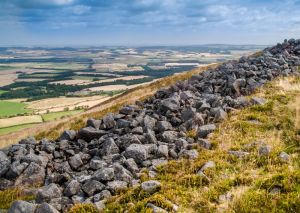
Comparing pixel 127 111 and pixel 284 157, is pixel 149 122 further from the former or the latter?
pixel 284 157

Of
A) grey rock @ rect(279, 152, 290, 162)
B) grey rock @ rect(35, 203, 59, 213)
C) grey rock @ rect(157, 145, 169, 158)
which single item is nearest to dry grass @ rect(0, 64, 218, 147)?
grey rock @ rect(157, 145, 169, 158)

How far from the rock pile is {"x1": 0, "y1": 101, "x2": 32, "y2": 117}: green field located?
92.7 metres

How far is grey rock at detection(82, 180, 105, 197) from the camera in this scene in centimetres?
943

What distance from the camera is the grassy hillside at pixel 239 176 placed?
820 centimetres

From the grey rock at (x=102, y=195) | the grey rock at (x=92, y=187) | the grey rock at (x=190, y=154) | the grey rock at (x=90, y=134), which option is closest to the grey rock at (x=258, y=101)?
the grey rock at (x=190, y=154)

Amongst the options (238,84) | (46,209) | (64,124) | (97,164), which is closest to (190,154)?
(97,164)

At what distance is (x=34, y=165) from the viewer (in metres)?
12.4

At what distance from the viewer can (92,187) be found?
9.49 metres

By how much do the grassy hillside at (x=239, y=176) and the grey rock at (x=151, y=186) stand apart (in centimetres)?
17

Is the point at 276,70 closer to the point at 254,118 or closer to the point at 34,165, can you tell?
the point at 254,118

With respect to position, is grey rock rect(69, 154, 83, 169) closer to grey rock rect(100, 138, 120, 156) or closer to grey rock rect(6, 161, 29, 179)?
grey rock rect(100, 138, 120, 156)

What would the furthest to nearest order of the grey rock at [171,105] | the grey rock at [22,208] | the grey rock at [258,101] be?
the grey rock at [171,105], the grey rock at [258,101], the grey rock at [22,208]

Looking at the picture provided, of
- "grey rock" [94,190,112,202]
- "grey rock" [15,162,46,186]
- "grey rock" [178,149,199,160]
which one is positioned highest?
"grey rock" [178,149,199,160]

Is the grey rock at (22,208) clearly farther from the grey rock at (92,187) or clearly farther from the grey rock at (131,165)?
the grey rock at (131,165)
